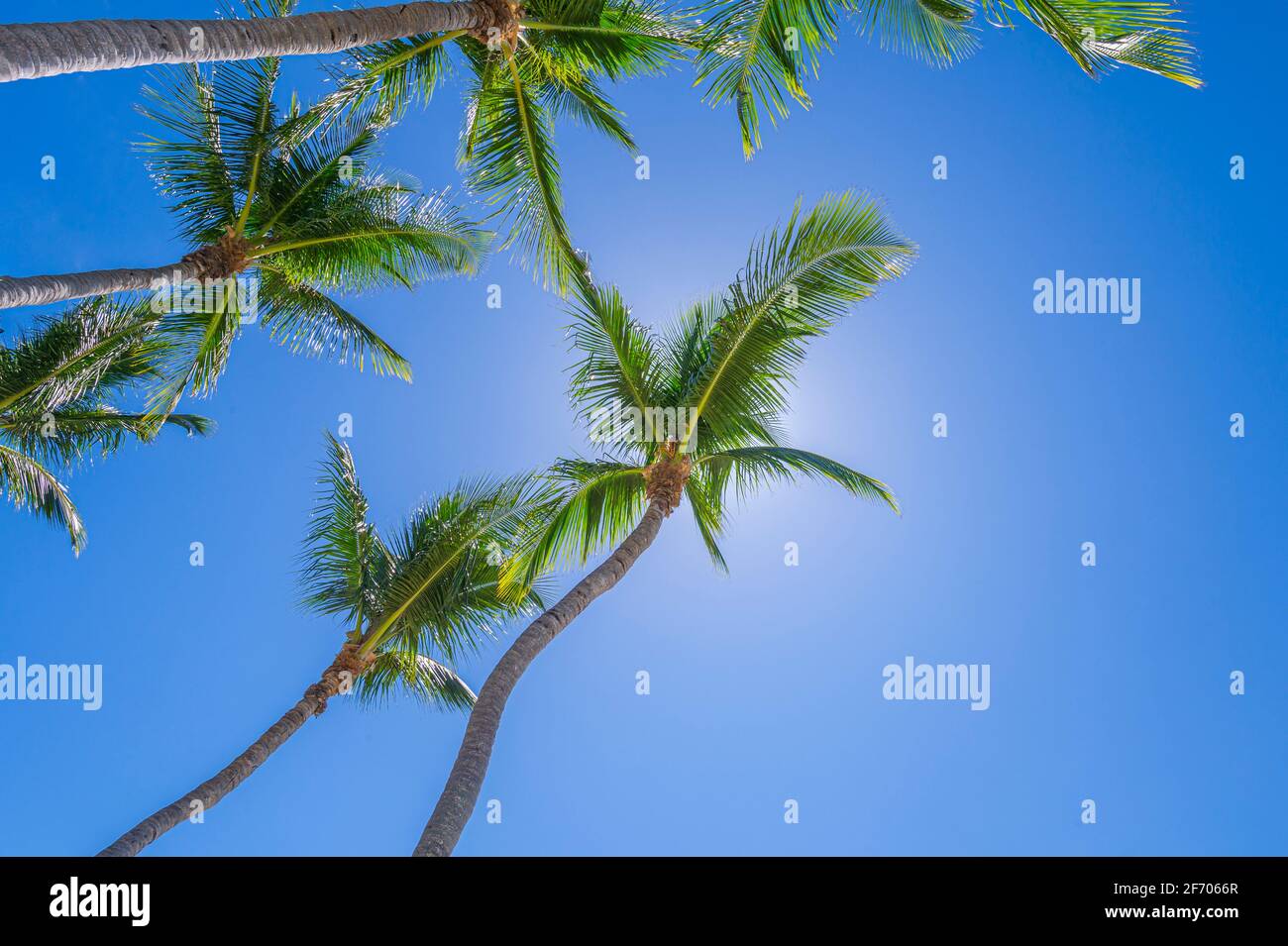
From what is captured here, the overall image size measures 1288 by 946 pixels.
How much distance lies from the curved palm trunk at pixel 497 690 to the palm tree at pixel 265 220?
528 centimetres

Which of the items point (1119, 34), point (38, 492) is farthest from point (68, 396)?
point (1119, 34)

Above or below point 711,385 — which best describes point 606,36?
above

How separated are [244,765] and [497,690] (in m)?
4.63

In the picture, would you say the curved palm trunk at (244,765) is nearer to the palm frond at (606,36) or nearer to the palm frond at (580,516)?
the palm frond at (580,516)

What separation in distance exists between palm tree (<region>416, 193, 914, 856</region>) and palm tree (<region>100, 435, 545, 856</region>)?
83cm

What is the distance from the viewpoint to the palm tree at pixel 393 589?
35.3 ft

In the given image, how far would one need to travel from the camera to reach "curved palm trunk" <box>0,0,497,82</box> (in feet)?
16.1

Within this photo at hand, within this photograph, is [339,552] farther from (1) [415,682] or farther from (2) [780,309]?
(2) [780,309]

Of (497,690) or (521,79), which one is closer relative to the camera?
(497,690)

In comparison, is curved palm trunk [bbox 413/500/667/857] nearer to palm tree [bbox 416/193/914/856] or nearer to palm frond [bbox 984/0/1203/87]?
palm tree [bbox 416/193/914/856]

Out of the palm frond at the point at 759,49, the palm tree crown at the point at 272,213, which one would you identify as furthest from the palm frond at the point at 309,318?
the palm frond at the point at 759,49

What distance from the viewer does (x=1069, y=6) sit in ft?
20.4

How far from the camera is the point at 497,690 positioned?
8.00 meters
